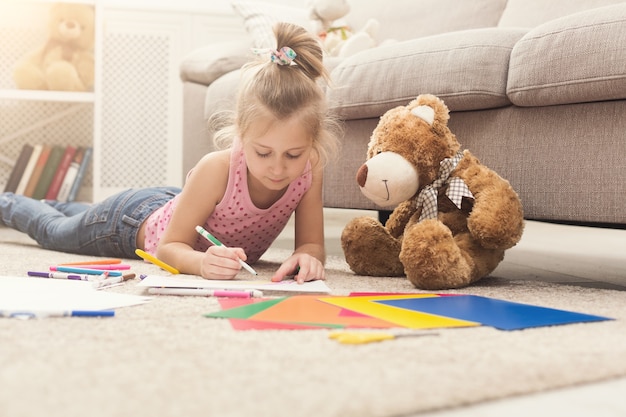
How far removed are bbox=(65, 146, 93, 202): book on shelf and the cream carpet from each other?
2158 millimetres

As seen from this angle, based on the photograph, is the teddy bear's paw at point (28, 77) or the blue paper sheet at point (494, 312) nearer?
the blue paper sheet at point (494, 312)

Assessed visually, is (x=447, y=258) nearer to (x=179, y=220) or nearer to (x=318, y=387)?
(x=179, y=220)

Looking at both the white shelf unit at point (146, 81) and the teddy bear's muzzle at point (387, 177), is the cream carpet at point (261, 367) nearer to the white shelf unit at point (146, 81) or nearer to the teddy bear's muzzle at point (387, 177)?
the teddy bear's muzzle at point (387, 177)

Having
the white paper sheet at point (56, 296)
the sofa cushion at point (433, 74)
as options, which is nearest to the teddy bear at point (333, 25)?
the sofa cushion at point (433, 74)

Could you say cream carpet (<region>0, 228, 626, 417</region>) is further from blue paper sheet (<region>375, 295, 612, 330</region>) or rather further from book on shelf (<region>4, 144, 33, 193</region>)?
book on shelf (<region>4, 144, 33, 193</region>)

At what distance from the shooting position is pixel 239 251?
47.3 inches

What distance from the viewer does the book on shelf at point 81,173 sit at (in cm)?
295

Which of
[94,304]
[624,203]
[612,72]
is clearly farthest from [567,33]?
[94,304]

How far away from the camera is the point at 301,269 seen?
123 centimetres

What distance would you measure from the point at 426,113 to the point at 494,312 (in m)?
0.47

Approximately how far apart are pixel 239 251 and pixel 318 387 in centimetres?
63

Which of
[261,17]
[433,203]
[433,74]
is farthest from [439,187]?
[261,17]

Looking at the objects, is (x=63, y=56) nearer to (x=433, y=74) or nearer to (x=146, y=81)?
(x=146, y=81)

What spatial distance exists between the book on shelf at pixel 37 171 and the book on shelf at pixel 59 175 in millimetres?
55
